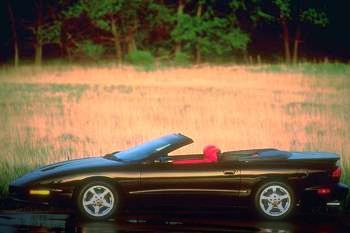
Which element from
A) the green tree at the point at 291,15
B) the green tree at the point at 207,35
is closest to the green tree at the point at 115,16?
the green tree at the point at 207,35

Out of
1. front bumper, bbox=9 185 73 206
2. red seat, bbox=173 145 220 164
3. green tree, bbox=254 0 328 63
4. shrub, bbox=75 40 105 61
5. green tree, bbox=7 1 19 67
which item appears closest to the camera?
front bumper, bbox=9 185 73 206

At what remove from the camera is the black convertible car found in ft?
29.9

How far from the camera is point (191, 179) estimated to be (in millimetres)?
9195

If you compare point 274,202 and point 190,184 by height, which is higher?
point 190,184

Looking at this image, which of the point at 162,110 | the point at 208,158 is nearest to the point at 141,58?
the point at 162,110

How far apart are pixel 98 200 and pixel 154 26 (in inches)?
1575

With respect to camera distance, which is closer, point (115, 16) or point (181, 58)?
point (181, 58)

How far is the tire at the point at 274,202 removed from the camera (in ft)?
30.3

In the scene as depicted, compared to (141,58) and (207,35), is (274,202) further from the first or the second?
(207,35)

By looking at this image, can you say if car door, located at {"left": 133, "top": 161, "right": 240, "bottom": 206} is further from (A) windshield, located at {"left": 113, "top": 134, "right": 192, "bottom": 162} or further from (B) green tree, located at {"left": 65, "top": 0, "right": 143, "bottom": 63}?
(B) green tree, located at {"left": 65, "top": 0, "right": 143, "bottom": 63}

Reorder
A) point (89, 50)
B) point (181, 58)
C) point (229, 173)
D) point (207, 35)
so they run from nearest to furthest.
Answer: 1. point (229, 173)
2. point (181, 58)
3. point (89, 50)
4. point (207, 35)

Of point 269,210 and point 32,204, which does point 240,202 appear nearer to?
point 269,210

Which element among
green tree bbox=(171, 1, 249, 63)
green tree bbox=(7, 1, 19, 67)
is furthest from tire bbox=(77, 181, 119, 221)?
green tree bbox=(171, 1, 249, 63)

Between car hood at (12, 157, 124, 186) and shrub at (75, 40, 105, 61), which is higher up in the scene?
shrub at (75, 40, 105, 61)
